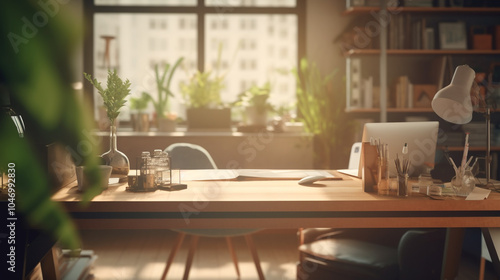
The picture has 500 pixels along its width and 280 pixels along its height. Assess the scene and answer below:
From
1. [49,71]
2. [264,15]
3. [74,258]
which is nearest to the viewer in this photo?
[49,71]

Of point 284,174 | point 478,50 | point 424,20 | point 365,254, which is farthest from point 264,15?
point 365,254

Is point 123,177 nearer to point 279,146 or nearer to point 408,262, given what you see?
point 408,262

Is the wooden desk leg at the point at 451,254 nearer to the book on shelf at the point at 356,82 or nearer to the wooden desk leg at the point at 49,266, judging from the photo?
the wooden desk leg at the point at 49,266

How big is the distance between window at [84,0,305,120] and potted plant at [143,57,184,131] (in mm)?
106

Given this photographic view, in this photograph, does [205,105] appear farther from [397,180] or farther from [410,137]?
[397,180]

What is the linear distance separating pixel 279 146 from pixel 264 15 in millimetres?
1375

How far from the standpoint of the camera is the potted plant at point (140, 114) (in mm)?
4258

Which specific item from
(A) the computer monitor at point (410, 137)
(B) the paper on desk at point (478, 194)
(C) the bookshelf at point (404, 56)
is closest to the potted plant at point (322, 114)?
(C) the bookshelf at point (404, 56)

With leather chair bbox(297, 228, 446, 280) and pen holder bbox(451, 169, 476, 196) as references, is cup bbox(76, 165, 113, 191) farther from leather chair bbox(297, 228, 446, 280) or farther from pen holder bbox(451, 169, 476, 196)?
pen holder bbox(451, 169, 476, 196)

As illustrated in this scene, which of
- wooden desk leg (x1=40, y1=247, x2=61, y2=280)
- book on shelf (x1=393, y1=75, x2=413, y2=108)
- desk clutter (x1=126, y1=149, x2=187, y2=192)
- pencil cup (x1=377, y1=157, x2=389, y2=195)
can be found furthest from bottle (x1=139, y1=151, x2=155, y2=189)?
book on shelf (x1=393, y1=75, x2=413, y2=108)

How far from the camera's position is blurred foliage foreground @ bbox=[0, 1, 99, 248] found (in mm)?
1652

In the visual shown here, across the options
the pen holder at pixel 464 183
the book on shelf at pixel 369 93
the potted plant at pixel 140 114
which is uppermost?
the book on shelf at pixel 369 93

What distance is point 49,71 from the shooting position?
237cm

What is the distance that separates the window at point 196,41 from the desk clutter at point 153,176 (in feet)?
8.34
